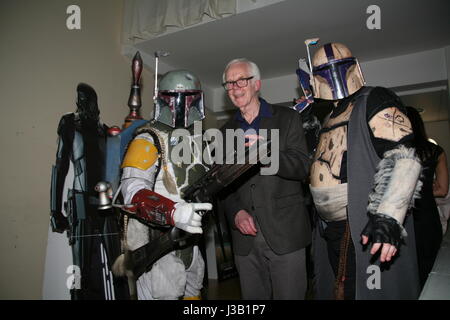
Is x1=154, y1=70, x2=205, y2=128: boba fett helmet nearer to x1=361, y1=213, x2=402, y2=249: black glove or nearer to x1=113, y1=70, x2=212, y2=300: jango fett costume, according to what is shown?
x1=113, y1=70, x2=212, y2=300: jango fett costume

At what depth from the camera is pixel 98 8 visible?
3033mm

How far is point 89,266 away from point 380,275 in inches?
83.2


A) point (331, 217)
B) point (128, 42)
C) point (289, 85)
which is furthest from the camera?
point (289, 85)

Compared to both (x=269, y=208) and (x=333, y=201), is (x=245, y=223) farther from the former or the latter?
(x=333, y=201)

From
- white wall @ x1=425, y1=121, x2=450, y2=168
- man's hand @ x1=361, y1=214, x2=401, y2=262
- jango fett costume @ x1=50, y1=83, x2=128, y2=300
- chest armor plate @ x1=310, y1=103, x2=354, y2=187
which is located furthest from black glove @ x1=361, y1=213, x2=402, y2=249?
white wall @ x1=425, y1=121, x2=450, y2=168

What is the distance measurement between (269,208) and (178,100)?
85 centimetres

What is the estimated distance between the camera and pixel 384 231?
1243 millimetres

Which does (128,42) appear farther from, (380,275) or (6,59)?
(380,275)

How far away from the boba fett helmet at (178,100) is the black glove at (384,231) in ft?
3.78

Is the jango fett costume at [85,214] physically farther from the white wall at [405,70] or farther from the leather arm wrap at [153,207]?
the white wall at [405,70]

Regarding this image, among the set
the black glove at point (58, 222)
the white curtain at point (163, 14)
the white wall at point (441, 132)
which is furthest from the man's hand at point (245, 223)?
the white wall at point (441, 132)

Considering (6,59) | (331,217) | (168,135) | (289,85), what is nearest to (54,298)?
(168,135)
